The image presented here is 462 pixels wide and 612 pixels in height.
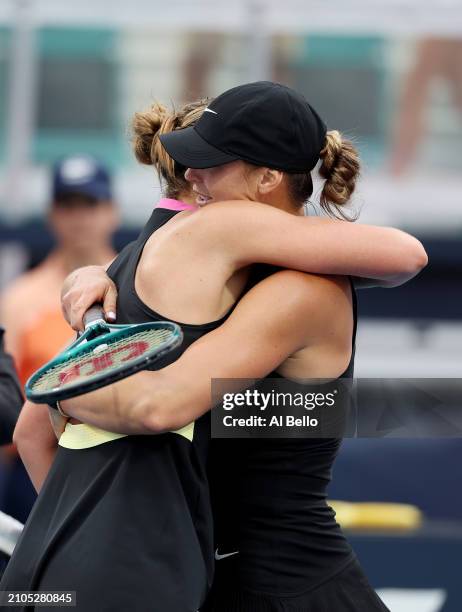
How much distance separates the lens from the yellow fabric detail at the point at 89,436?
209 centimetres

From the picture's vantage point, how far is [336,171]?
2.29 metres

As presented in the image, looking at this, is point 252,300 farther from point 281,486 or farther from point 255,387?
point 281,486

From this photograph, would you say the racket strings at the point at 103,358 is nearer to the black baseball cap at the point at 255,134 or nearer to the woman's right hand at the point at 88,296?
the woman's right hand at the point at 88,296

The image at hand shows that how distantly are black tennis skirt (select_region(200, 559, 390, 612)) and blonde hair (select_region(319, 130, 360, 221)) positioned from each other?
70 cm

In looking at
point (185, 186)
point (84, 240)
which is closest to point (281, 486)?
point (185, 186)

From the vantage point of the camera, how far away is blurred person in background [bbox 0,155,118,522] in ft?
14.6

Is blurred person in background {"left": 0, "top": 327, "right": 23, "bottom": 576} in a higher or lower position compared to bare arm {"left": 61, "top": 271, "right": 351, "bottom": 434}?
lower

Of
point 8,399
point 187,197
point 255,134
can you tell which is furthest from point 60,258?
point 255,134

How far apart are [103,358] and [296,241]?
412 millimetres

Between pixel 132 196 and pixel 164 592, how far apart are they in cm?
407

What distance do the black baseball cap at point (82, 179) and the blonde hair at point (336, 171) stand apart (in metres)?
2.78

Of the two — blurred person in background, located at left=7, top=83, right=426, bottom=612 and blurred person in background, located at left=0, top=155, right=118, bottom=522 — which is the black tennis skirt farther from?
blurred person in background, located at left=0, top=155, right=118, bottom=522

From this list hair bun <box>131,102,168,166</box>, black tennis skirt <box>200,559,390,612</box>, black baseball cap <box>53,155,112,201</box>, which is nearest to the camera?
black tennis skirt <box>200,559,390,612</box>

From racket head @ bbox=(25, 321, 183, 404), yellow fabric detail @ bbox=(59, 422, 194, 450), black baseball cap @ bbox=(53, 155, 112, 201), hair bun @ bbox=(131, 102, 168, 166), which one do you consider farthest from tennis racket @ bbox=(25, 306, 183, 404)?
black baseball cap @ bbox=(53, 155, 112, 201)
